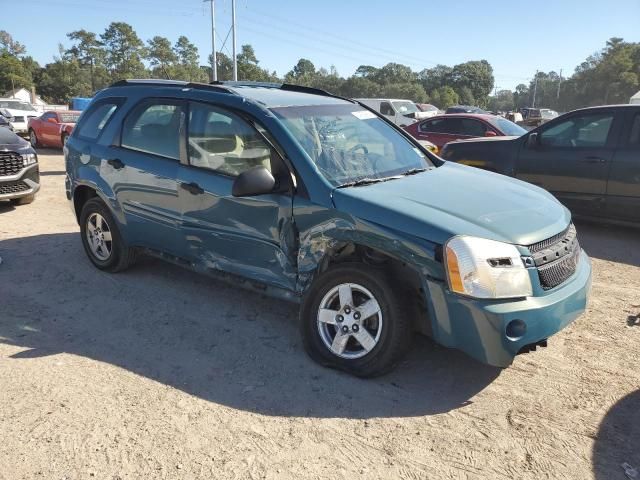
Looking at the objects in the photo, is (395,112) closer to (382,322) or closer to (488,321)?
(382,322)

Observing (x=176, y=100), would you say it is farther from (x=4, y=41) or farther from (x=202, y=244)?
(x=4, y=41)

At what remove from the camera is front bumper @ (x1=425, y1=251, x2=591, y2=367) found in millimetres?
2934

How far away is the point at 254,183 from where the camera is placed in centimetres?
353

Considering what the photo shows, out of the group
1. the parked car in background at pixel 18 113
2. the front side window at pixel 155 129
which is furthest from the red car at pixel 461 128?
the parked car in background at pixel 18 113

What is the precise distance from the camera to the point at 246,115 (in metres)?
3.96

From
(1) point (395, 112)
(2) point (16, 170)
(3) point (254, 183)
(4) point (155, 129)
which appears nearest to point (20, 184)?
(2) point (16, 170)

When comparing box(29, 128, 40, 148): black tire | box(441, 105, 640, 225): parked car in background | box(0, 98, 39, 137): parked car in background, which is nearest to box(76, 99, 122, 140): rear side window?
box(441, 105, 640, 225): parked car in background

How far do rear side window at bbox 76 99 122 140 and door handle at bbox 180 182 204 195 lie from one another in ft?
4.79

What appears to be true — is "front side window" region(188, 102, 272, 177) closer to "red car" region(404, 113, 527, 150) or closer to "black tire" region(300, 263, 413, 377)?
"black tire" region(300, 263, 413, 377)

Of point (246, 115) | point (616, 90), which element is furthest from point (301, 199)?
point (616, 90)

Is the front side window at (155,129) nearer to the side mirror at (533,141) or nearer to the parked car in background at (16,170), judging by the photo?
the parked car in background at (16,170)

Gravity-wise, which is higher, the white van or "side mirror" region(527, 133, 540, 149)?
"side mirror" region(527, 133, 540, 149)

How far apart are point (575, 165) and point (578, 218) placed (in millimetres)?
717

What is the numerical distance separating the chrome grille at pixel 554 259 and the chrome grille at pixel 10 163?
7866 mm
